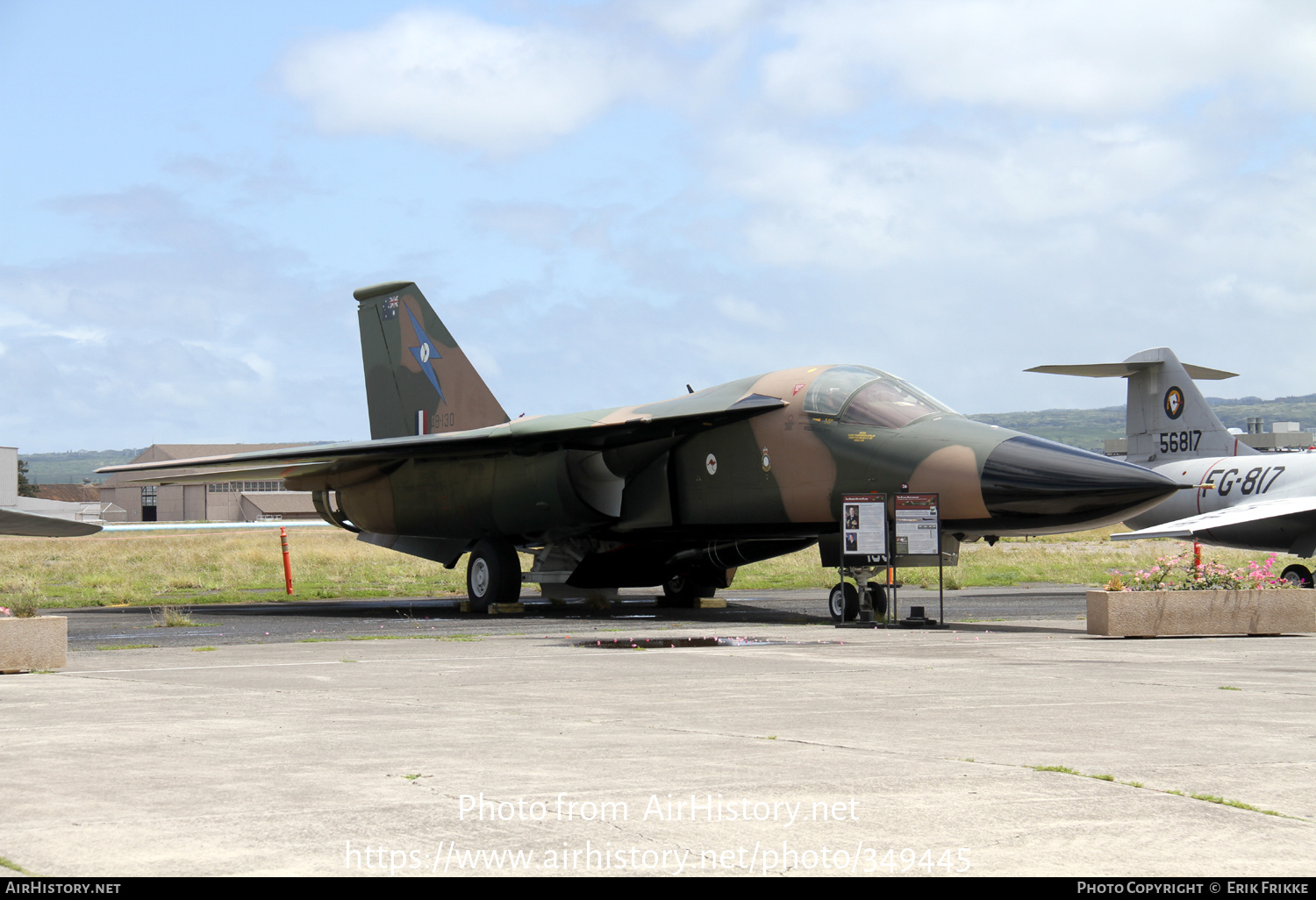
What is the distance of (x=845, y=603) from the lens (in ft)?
48.1

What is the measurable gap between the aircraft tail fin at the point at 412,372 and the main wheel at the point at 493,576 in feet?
12.0

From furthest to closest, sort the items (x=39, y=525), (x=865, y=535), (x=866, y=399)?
(x=866, y=399)
(x=865, y=535)
(x=39, y=525)

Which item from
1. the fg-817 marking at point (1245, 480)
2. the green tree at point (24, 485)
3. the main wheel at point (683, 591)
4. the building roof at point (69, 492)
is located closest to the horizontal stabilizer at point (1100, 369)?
the fg-817 marking at point (1245, 480)

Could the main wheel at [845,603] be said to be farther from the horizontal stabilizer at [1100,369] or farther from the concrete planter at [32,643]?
the horizontal stabilizer at [1100,369]

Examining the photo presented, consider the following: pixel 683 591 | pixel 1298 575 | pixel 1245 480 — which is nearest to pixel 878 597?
pixel 683 591

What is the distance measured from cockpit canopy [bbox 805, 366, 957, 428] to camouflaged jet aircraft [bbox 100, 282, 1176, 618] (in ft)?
0.08

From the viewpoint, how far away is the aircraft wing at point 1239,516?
23.8 meters

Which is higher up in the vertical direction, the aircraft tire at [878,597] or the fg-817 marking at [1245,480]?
the fg-817 marking at [1245,480]

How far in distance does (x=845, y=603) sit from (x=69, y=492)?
179 metres

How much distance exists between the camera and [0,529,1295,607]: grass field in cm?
2419

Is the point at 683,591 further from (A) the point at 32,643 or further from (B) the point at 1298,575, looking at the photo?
(B) the point at 1298,575

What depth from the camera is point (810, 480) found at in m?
15.4

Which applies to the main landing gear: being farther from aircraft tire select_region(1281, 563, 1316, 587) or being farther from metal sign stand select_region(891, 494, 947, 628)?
aircraft tire select_region(1281, 563, 1316, 587)

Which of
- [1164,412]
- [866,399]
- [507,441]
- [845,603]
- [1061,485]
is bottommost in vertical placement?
[845,603]
